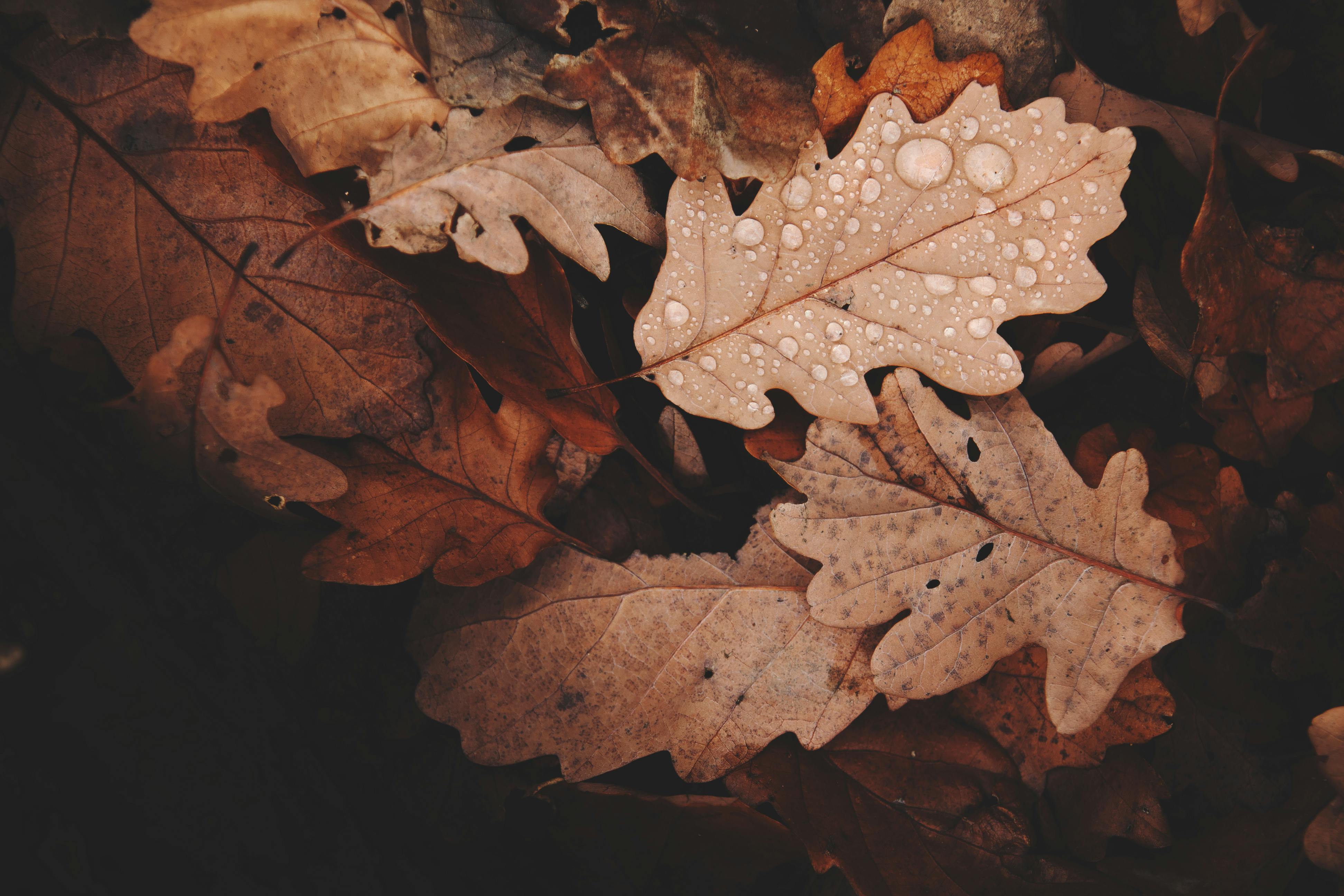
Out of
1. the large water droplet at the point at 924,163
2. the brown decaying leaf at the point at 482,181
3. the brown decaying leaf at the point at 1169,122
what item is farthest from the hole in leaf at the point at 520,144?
the brown decaying leaf at the point at 1169,122

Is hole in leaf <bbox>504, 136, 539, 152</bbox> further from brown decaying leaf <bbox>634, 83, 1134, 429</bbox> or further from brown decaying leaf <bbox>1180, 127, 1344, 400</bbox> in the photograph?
brown decaying leaf <bbox>1180, 127, 1344, 400</bbox>

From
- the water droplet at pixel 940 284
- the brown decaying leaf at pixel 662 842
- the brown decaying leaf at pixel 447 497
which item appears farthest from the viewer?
the brown decaying leaf at pixel 662 842

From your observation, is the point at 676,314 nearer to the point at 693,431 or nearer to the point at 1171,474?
the point at 693,431

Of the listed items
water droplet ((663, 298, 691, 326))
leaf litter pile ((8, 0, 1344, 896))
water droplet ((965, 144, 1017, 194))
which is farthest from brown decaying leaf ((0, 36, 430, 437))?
water droplet ((965, 144, 1017, 194))

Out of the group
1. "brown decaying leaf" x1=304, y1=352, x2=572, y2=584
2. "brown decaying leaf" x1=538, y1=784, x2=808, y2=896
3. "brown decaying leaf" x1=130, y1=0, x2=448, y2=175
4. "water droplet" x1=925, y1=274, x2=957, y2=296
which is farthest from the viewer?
"brown decaying leaf" x1=538, y1=784, x2=808, y2=896

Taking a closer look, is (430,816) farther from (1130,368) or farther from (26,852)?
(1130,368)

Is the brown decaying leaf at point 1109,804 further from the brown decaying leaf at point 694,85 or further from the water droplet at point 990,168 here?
the brown decaying leaf at point 694,85
